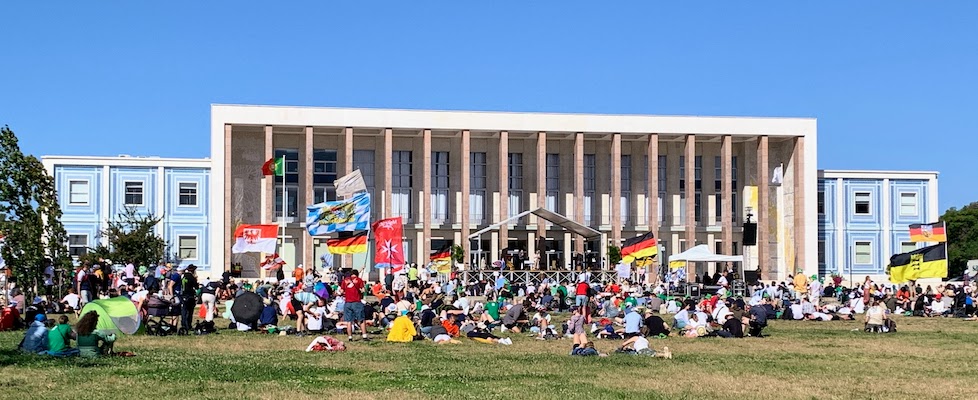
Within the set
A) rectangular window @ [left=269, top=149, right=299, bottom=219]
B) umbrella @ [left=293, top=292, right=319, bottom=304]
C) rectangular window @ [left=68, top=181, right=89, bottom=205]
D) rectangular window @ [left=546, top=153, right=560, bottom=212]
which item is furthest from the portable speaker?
umbrella @ [left=293, top=292, right=319, bottom=304]

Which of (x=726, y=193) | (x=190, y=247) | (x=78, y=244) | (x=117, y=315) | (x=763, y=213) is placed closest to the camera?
(x=117, y=315)

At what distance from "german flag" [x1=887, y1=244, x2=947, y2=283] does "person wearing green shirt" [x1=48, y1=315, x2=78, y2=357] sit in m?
27.4

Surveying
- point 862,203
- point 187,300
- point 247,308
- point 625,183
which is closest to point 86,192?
point 625,183

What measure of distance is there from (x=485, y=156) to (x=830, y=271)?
21.4 meters

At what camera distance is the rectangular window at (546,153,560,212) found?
241 ft

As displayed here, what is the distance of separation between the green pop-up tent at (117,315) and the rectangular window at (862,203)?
56268 mm

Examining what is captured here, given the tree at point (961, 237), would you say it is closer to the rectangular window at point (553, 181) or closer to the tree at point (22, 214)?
the rectangular window at point (553, 181)

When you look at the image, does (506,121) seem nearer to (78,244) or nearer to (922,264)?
(78,244)

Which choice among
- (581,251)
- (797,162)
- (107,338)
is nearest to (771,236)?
(797,162)

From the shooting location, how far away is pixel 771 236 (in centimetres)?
7406

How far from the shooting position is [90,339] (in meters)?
21.5

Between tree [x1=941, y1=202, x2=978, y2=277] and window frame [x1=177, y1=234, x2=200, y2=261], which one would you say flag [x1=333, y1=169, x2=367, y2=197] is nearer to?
window frame [x1=177, y1=234, x2=200, y2=261]

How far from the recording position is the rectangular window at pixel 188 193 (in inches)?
2744

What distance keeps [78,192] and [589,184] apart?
2807 cm
